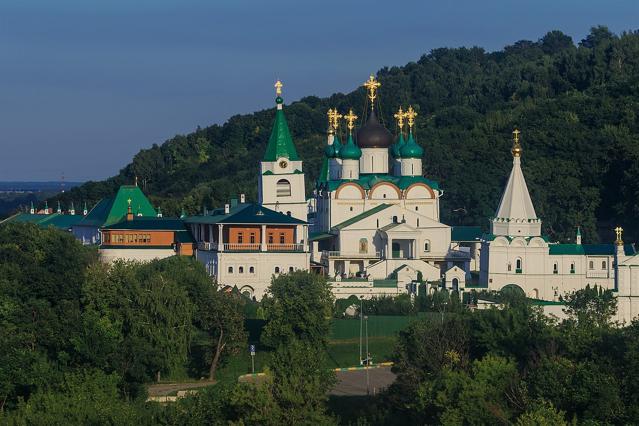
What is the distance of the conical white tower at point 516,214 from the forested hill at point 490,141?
1303 centimetres

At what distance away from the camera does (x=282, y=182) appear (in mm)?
60531

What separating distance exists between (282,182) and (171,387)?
673 inches

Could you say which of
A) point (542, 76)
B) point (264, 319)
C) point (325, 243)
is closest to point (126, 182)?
point (542, 76)

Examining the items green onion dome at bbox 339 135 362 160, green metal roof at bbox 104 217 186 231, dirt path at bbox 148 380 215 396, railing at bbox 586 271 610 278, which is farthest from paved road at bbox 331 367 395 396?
green onion dome at bbox 339 135 362 160

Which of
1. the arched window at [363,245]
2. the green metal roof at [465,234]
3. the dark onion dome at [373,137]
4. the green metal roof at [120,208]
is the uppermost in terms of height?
the dark onion dome at [373,137]

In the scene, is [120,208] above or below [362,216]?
above

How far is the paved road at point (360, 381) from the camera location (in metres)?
42.2

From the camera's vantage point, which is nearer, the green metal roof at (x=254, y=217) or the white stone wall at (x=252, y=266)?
the white stone wall at (x=252, y=266)

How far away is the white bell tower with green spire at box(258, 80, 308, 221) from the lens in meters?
60.3

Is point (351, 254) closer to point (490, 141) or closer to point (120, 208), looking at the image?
point (120, 208)

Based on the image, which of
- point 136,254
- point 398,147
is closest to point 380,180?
point 398,147

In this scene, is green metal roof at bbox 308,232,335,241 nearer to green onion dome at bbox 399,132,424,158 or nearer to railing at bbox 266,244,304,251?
railing at bbox 266,244,304,251

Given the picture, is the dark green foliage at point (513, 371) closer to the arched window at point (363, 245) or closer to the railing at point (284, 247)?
the railing at point (284, 247)

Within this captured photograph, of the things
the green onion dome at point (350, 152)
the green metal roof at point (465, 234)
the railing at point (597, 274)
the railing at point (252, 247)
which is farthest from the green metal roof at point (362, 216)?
the railing at point (597, 274)
